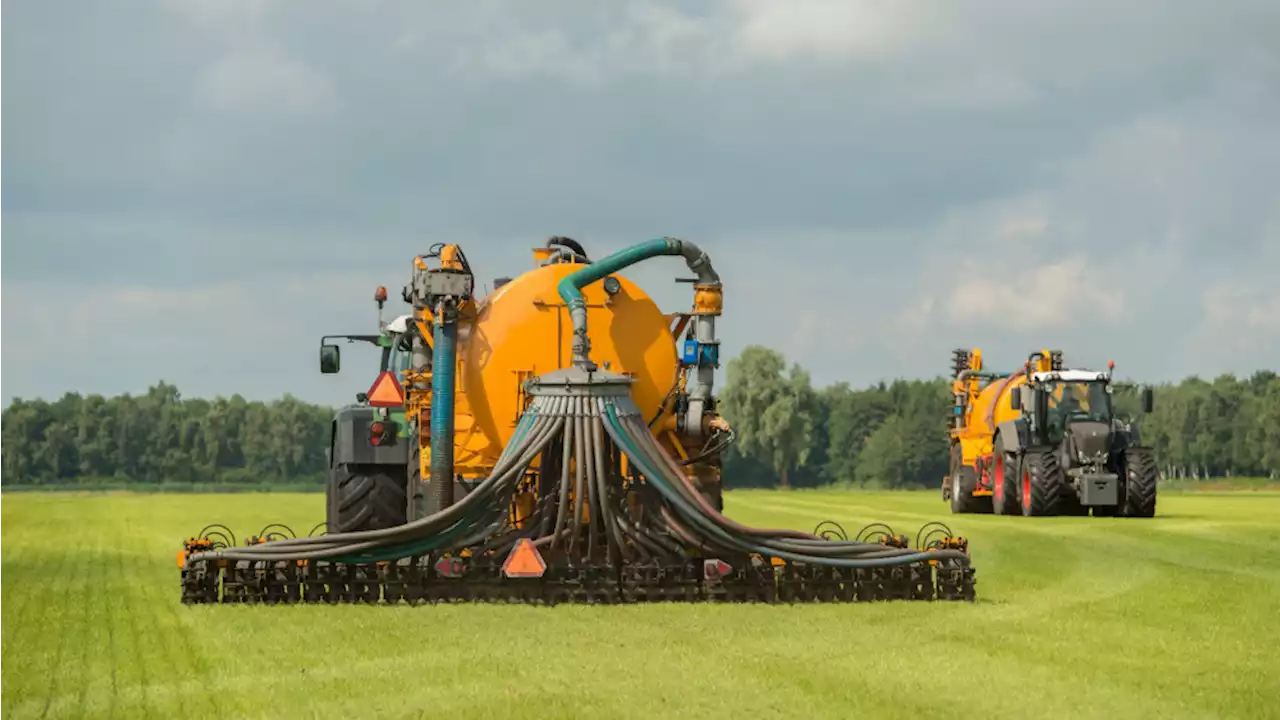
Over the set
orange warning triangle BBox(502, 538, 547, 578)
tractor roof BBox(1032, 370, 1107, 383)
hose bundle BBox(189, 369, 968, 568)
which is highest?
tractor roof BBox(1032, 370, 1107, 383)

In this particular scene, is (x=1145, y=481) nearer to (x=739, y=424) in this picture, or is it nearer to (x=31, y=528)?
(x=31, y=528)

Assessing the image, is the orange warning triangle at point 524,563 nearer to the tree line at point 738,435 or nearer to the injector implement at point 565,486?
the injector implement at point 565,486

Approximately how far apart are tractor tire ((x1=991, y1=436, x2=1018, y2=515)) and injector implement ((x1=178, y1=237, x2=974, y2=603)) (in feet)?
70.5

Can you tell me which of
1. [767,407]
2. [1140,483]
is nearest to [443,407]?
[1140,483]

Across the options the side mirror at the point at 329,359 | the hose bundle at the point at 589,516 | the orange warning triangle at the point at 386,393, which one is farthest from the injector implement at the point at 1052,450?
the hose bundle at the point at 589,516

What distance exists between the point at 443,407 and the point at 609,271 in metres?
2.13

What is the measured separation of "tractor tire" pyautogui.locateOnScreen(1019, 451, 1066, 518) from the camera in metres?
35.8

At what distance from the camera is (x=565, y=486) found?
15664mm

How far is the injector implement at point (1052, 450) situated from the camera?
35.3 metres

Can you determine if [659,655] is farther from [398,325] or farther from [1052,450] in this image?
[1052,450]

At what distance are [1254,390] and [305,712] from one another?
138066 millimetres

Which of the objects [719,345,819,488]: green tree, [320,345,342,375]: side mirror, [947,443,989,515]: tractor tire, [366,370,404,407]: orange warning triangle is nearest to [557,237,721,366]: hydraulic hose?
[366,370,404,407]: orange warning triangle

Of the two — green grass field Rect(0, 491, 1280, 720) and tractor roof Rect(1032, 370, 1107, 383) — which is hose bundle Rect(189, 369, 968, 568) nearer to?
green grass field Rect(0, 491, 1280, 720)

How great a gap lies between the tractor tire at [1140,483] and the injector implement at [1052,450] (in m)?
0.02
